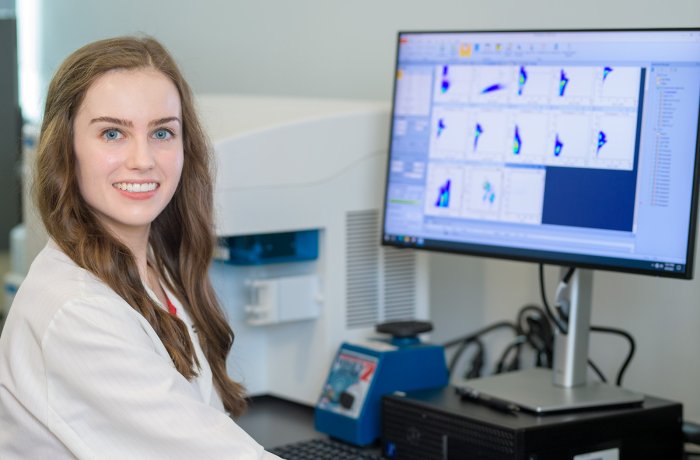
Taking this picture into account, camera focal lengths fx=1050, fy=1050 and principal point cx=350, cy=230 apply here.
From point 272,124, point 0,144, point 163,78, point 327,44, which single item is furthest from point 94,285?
point 0,144

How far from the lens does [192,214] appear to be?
1.30 metres

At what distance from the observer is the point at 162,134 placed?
118 centimetres

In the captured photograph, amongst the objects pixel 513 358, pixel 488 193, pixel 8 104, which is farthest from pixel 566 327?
pixel 8 104

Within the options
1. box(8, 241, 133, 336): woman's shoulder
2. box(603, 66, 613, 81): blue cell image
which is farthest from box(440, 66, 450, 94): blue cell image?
box(8, 241, 133, 336): woman's shoulder

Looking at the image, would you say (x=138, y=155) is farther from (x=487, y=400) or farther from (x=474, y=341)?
(x=474, y=341)

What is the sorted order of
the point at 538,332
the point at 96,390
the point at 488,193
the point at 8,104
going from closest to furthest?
1. the point at 96,390
2. the point at 488,193
3. the point at 538,332
4. the point at 8,104

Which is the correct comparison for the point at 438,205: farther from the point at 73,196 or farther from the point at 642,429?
the point at 73,196

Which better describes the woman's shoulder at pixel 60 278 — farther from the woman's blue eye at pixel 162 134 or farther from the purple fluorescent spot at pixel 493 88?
the purple fluorescent spot at pixel 493 88

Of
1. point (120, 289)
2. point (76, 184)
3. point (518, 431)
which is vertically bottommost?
point (518, 431)

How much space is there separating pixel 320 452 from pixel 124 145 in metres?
0.54

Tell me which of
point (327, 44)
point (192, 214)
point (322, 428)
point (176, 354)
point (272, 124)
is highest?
point (327, 44)

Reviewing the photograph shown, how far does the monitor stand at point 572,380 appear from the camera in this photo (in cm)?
140

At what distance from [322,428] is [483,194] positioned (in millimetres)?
423

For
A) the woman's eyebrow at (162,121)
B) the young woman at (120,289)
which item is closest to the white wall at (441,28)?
the young woman at (120,289)
